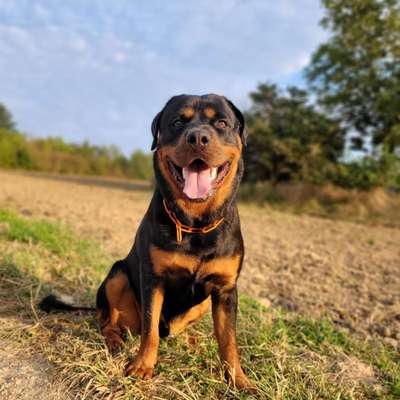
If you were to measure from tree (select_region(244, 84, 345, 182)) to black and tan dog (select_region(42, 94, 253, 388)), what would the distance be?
14.4 metres

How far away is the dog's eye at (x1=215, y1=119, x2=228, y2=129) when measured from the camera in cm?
280

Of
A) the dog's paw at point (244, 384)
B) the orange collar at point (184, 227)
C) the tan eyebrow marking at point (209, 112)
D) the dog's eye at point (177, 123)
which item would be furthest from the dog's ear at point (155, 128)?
the dog's paw at point (244, 384)

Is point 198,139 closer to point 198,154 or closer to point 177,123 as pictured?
point 198,154

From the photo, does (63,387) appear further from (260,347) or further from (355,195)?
(355,195)

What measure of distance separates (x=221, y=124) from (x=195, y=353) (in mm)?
1666

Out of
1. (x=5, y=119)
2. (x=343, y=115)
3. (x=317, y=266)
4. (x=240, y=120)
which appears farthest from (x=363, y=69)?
(x=5, y=119)

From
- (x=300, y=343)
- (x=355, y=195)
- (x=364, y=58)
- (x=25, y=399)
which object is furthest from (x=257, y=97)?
(x=25, y=399)

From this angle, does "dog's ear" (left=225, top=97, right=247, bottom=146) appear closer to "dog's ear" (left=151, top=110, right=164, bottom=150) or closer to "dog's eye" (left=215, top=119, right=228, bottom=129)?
"dog's eye" (left=215, top=119, right=228, bottom=129)

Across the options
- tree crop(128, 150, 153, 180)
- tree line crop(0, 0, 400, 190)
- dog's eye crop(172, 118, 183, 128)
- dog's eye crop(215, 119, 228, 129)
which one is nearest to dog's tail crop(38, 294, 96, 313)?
dog's eye crop(172, 118, 183, 128)

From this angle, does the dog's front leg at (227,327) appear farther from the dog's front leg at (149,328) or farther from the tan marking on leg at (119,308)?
the tan marking on leg at (119,308)

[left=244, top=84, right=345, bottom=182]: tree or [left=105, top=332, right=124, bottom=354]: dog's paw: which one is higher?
[left=244, top=84, right=345, bottom=182]: tree

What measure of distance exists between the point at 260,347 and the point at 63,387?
136 cm

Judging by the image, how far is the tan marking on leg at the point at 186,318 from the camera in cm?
297

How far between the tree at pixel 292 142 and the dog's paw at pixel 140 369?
49.0ft
